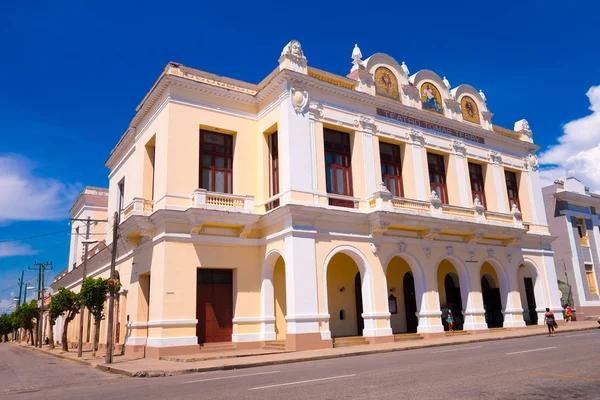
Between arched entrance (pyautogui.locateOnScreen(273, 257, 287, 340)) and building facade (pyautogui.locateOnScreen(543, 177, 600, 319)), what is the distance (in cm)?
2191

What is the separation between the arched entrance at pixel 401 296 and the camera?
25.3m

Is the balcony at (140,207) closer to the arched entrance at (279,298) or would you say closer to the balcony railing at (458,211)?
the arched entrance at (279,298)

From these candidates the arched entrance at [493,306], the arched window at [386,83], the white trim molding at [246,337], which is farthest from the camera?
the arched entrance at [493,306]

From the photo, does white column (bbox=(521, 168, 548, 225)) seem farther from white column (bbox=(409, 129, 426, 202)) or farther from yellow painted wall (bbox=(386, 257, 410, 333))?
yellow painted wall (bbox=(386, 257, 410, 333))

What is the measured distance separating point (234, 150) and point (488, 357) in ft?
46.0

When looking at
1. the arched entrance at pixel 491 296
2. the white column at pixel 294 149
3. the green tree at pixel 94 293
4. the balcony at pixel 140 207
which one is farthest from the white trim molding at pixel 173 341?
the arched entrance at pixel 491 296

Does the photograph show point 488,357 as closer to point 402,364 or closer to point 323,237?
point 402,364

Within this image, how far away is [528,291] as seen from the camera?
104ft

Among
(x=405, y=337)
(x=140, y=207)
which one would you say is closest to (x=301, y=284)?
(x=405, y=337)

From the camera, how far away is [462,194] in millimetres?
27047

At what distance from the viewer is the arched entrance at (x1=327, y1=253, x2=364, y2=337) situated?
76.6 feet

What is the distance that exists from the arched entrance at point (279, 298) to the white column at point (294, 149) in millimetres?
3749

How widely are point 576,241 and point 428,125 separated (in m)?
17.3

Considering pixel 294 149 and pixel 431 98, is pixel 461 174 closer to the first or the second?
pixel 431 98
